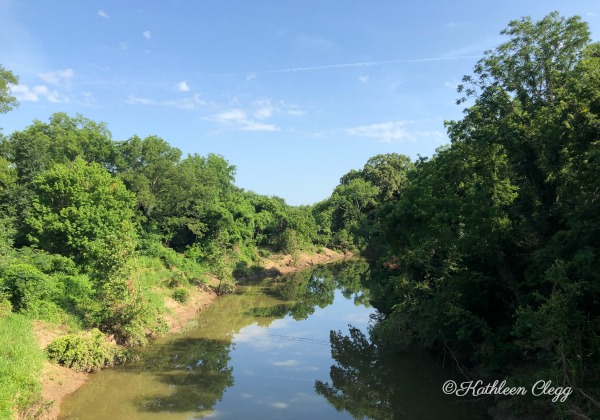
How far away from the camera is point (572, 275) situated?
10438mm

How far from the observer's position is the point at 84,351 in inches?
615

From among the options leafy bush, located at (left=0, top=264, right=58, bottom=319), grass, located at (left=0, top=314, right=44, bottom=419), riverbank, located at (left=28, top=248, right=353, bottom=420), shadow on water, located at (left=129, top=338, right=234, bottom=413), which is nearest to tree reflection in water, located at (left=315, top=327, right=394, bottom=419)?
shadow on water, located at (left=129, top=338, right=234, bottom=413)

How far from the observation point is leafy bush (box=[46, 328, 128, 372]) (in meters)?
15.2

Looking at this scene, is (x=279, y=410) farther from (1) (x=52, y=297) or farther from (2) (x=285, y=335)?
(1) (x=52, y=297)

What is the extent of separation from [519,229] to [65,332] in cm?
1896

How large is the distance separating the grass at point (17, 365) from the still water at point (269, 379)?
5.51 ft

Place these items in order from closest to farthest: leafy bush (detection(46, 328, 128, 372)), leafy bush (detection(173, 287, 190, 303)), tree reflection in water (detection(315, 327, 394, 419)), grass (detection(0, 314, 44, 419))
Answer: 1. grass (detection(0, 314, 44, 419))
2. tree reflection in water (detection(315, 327, 394, 419))
3. leafy bush (detection(46, 328, 128, 372))
4. leafy bush (detection(173, 287, 190, 303))

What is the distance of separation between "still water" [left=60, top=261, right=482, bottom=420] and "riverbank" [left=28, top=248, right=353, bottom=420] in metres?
0.45

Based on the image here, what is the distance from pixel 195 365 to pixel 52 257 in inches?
419

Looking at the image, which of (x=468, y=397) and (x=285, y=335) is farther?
(x=285, y=335)

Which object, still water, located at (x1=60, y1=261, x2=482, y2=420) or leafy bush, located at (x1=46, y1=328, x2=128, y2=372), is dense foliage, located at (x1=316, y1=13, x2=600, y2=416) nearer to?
still water, located at (x1=60, y1=261, x2=482, y2=420)

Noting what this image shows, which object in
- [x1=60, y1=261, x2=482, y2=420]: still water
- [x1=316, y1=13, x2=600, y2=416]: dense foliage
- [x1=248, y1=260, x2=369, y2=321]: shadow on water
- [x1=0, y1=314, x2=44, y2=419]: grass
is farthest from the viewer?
[x1=248, y1=260, x2=369, y2=321]: shadow on water

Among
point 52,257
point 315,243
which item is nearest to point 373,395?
point 52,257

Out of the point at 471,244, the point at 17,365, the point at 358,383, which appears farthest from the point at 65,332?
the point at 471,244
